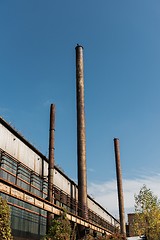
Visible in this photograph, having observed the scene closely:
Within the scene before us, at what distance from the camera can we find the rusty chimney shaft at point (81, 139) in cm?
2608

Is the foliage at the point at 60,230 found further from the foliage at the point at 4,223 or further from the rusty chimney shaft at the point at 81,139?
the rusty chimney shaft at the point at 81,139

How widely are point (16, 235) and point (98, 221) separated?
20468 mm

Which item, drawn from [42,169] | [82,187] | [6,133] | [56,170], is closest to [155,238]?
[82,187]

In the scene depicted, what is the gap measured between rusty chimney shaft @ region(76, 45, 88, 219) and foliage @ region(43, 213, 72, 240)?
6.71 m

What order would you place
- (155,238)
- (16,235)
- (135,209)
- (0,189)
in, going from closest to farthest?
(0,189), (16,235), (155,238), (135,209)

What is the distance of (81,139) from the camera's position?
28016mm

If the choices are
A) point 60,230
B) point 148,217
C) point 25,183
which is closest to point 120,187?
point 148,217

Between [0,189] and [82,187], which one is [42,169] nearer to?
[82,187]

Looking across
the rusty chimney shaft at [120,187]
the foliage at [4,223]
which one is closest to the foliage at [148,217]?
the rusty chimney shaft at [120,187]

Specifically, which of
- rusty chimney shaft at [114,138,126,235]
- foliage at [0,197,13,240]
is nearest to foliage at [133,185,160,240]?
rusty chimney shaft at [114,138,126,235]

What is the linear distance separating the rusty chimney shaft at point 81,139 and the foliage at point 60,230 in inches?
264

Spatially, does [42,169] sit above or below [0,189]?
above

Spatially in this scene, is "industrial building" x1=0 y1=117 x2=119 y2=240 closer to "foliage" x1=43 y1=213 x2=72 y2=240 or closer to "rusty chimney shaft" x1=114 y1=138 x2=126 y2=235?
"foliage" x1=43 y1=213 x2=72 y2=240

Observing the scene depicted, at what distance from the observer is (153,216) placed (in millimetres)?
32938
